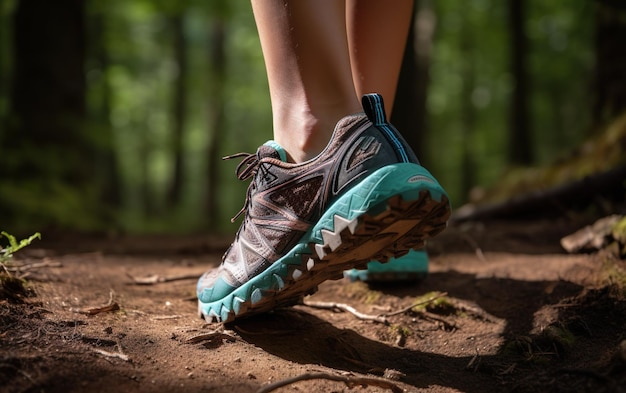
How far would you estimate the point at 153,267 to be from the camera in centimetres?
247

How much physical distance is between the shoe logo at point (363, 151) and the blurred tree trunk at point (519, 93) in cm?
734

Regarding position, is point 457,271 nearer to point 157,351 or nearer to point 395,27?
point 395,27

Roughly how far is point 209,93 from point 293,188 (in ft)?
38.8

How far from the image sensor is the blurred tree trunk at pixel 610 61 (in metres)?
4.58

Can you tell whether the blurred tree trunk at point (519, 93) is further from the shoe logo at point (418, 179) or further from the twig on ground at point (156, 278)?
the shoe logo at point (418, 179)

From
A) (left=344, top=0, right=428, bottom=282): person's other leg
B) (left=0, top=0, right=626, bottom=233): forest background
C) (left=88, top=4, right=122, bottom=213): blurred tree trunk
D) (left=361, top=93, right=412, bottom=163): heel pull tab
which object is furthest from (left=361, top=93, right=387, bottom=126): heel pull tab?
(left=88, top=4, right=122, bottom=213): blurred tree trunk

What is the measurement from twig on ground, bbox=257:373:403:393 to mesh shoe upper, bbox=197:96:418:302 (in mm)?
372

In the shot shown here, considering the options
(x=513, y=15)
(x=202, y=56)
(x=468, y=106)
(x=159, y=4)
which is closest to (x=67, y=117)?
(x=159, y=4)

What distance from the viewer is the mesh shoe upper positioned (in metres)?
1.26

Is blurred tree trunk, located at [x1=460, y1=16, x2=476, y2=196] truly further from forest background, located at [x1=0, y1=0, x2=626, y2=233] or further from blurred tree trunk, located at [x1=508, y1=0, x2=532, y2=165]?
blurred tree trunk, located at [x1=508, y1=0, x2=532, y2=165]

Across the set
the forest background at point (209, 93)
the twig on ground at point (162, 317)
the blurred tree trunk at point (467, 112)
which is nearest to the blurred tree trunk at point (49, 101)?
the forest background at point (209, 93)

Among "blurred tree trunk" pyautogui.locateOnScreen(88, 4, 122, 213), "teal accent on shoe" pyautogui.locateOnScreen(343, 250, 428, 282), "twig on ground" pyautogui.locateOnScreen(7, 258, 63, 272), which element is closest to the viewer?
"twig on ground" pyautogui.locateOnScreen(7, 258, 63, 272)

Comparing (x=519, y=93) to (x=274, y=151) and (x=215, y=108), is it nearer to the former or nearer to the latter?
(x=215, y=108)

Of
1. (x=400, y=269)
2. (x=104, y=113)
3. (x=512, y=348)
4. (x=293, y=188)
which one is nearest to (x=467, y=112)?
(x=104, y=113)
